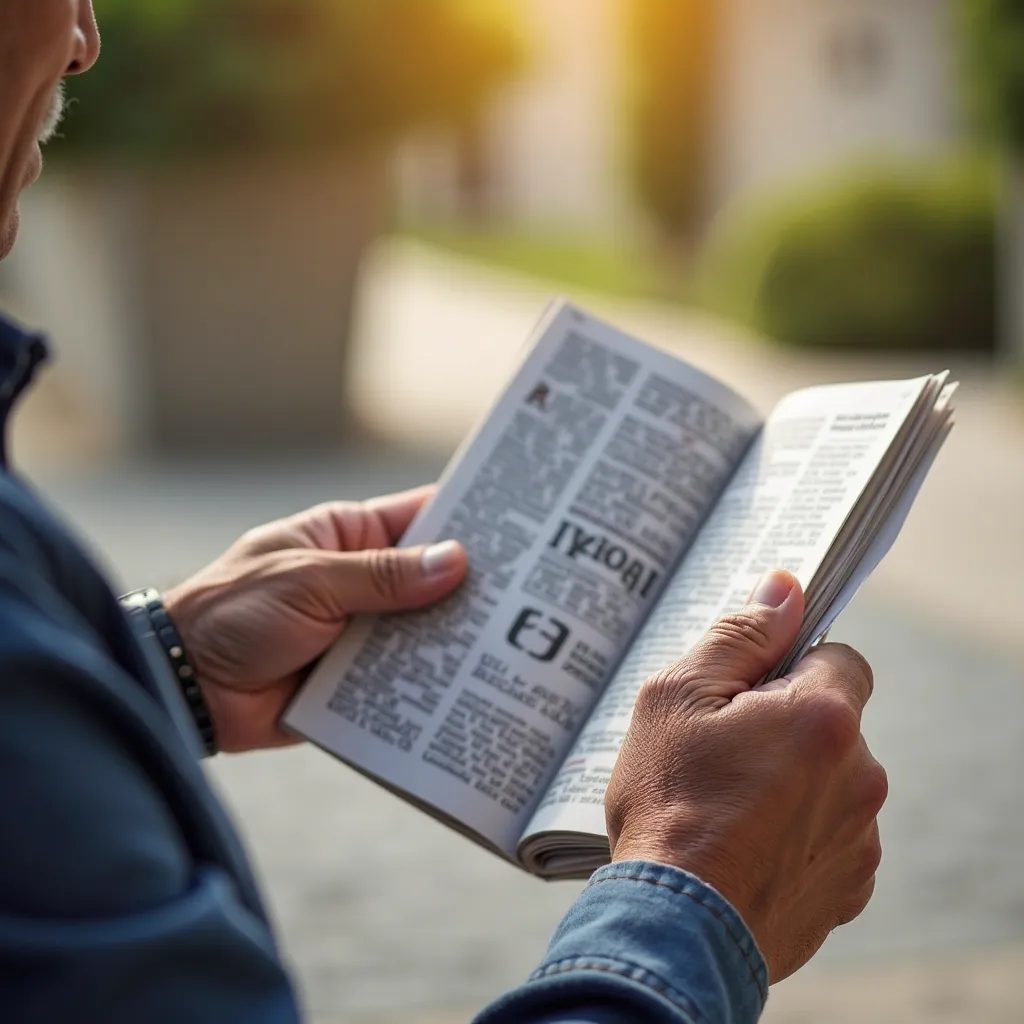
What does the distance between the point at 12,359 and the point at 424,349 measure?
380 inches

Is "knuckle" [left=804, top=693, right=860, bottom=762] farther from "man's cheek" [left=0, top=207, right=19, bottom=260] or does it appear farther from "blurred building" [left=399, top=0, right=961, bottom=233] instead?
"blurred building" [left=399, top=0, right=961, bottom=233]

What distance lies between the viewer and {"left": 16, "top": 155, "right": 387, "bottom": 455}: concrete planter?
25.0ft

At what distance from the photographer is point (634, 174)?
18.9 metres

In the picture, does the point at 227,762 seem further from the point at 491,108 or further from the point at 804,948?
the point at 491,108

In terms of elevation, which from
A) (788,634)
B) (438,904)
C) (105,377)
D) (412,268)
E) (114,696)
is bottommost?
(412,268)

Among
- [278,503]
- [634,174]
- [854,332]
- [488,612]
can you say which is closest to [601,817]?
[488,612]

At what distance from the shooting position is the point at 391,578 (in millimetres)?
1583

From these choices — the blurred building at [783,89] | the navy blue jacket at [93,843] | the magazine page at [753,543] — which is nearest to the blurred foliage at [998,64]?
the blurred building at [783,89]

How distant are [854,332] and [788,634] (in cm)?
→ 976

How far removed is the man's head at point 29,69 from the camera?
0.86m

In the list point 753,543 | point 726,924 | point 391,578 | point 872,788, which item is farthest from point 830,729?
point 391,578

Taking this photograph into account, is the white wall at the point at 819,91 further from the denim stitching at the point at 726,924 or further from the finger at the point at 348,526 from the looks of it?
the denim stitching at the point at 726,924

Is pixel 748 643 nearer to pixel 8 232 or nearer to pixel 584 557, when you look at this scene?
pixel 584 557

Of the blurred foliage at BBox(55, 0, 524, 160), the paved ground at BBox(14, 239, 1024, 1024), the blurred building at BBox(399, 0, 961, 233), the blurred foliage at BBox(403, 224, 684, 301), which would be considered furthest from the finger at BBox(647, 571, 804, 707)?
the blurred foliage at BBox(403, 224, 684, 301)
